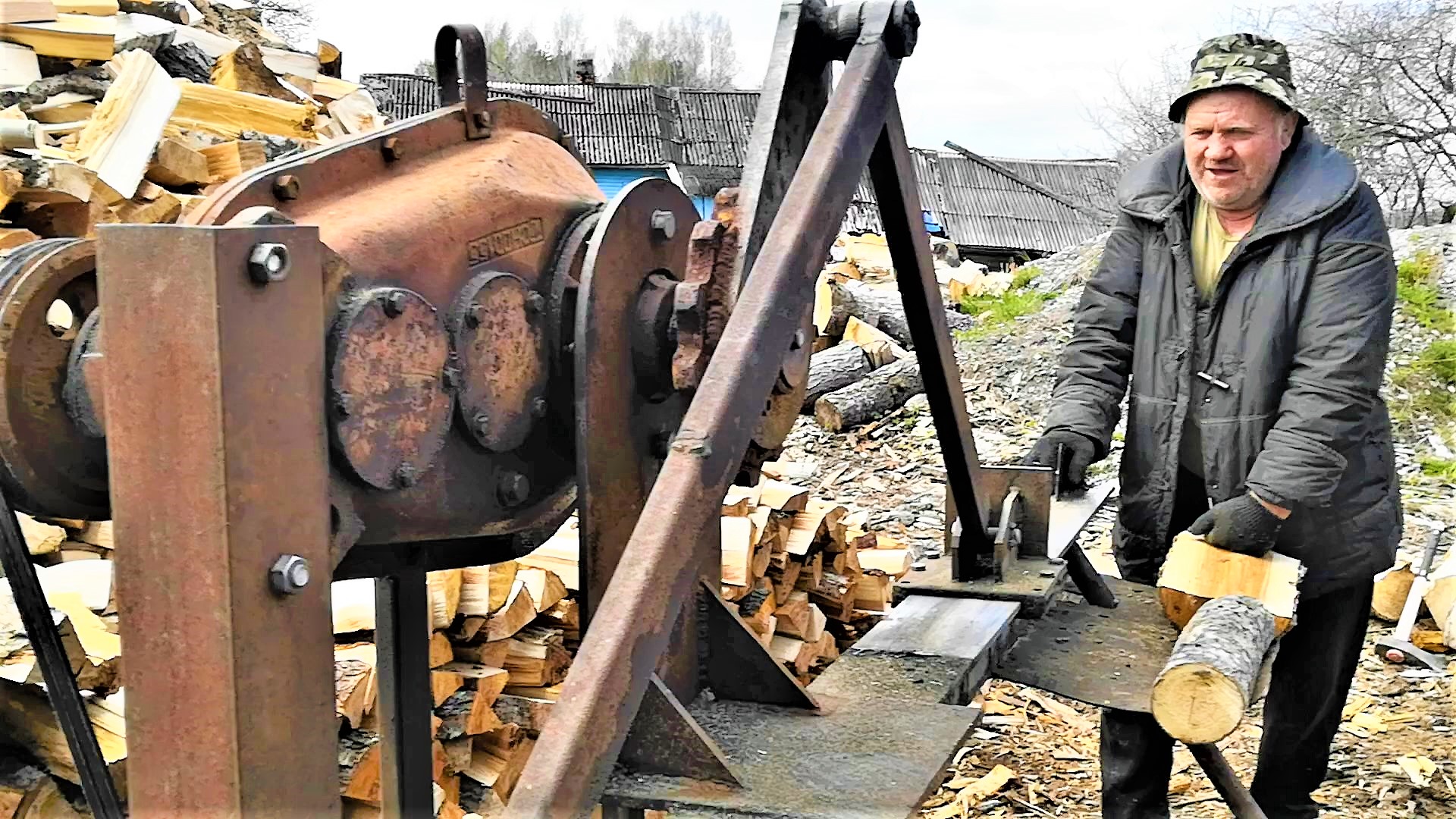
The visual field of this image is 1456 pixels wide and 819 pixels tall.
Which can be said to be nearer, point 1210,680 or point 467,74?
point 467,74

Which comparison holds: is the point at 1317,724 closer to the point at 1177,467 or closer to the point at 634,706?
the point at 1177,467

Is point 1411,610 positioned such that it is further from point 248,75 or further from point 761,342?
point 248,75

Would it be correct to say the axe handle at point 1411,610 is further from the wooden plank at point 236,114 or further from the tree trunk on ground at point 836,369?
the wooden plank at point 236,114

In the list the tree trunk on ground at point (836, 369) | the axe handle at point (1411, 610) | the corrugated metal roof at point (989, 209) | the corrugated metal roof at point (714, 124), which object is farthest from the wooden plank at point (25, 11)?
the corrugated metal roof at point (714, 124)

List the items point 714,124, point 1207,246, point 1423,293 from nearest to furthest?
point 1207,246 → point 1423,293 → point 714,124

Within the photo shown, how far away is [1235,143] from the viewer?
2.84 metres

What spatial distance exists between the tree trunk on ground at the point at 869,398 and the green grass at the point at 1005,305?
→ 1169 mm

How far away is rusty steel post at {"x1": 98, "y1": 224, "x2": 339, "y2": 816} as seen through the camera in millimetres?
1178

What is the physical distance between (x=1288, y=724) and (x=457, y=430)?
2.58m

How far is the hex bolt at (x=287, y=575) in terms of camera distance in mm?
1234

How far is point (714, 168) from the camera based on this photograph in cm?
2677

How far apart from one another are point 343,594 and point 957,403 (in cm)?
191

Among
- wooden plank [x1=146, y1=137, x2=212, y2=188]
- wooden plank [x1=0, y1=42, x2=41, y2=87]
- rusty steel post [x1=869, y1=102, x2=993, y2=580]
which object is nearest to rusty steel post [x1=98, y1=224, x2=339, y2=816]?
rusty steel post [x1=869, y1=102, x2=993, y2=580]

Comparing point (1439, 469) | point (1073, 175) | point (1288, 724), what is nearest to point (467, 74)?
point (1288, 724)
